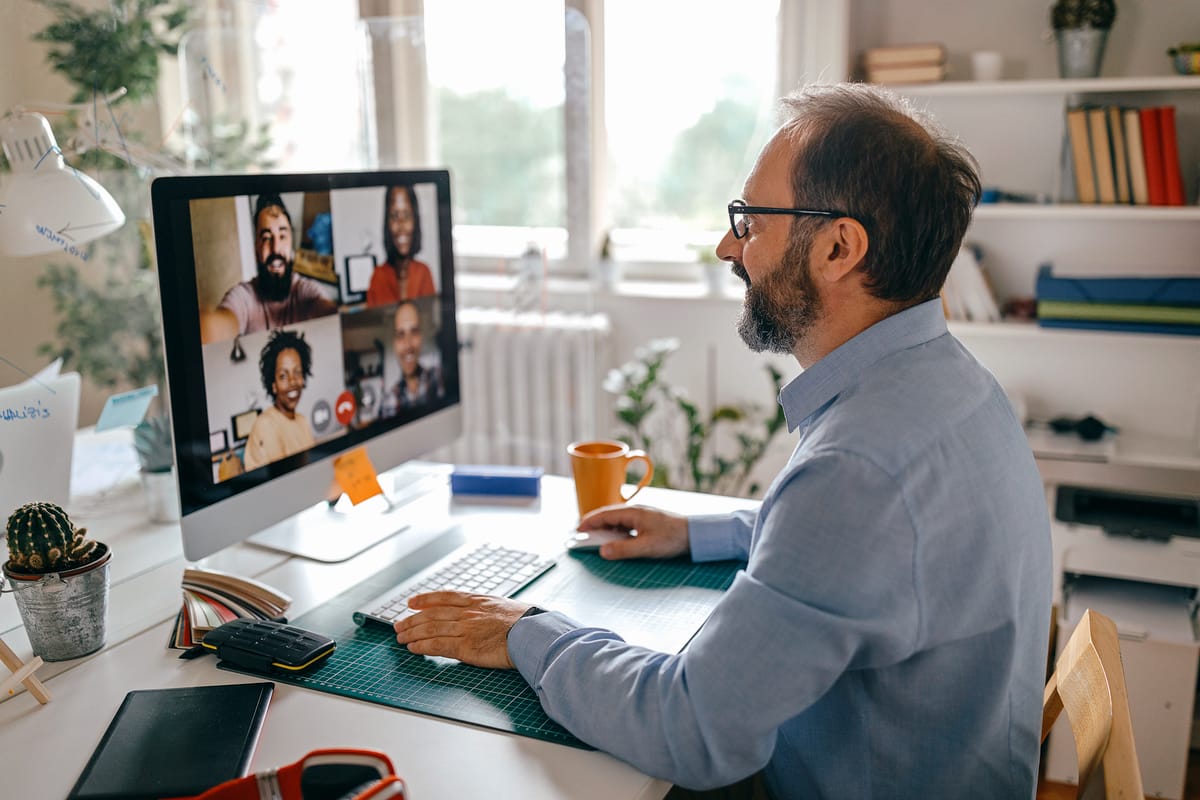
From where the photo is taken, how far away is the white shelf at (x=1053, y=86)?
2.38m

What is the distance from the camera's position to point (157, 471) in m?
1.60

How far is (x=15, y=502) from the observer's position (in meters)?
1.40

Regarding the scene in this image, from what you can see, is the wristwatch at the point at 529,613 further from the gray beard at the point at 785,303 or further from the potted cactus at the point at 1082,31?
the potted cactus at the point at 1082,31

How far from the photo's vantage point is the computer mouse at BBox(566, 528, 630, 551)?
150cm

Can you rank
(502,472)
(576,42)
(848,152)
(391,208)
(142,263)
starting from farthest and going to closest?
(576,42)
(142,263)
(502,472)
(391,208)
(848,152)

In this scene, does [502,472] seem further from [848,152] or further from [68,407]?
[848,152]

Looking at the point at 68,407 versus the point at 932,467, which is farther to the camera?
the point at 68,407

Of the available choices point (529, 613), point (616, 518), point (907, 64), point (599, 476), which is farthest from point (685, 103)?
point (529, 613)

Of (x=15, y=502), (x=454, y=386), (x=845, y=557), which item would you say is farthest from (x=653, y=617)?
(x=15, y=502)

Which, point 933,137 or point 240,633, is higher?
point 933,137

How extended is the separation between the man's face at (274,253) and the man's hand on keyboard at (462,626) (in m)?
0.47

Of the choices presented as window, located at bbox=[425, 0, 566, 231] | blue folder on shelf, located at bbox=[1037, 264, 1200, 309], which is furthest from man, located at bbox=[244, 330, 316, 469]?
window, located at bbox=[425, 0, 566, 231]

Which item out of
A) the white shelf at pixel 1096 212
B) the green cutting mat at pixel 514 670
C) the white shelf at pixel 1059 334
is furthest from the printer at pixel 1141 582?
the green cutting mat at pixel 514 670

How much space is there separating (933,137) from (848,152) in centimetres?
10
